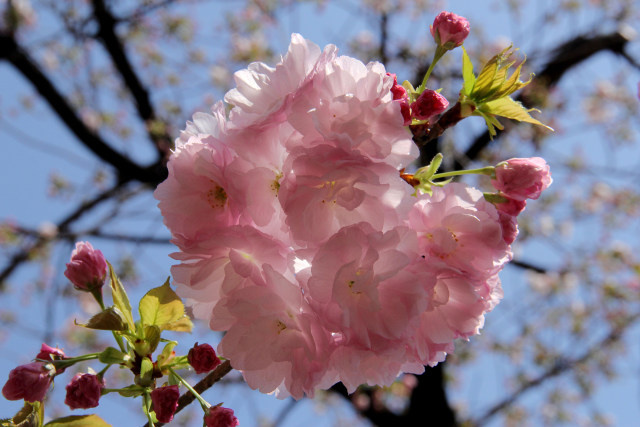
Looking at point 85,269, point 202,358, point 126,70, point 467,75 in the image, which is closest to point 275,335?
point 202,358

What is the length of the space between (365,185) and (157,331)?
39 centimetres

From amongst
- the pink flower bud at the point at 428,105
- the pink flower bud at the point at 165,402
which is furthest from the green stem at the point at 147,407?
the pink flower bud at the point at 428,105

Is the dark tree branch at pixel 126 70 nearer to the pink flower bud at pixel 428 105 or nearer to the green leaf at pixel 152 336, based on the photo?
the green leaf at pixel 152 336

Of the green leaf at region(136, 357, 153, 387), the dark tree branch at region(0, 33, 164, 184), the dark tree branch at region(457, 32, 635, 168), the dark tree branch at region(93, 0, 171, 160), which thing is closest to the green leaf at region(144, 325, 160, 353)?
the green leaf at region(136, 357, 153, 387)

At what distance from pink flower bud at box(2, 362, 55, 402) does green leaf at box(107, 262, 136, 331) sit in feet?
Answer: 0.50

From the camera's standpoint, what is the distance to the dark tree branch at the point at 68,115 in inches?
134

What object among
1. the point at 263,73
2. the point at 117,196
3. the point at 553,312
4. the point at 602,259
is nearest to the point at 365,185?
the point at 263,73

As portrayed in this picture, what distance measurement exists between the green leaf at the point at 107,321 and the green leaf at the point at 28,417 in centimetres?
15

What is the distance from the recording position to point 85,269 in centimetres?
85

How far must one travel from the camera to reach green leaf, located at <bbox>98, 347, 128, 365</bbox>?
0.75 meters

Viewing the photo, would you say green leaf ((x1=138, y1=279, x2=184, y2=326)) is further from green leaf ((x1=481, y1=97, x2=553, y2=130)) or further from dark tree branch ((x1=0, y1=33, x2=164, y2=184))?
dark tree branch ((x1=0, y1=33, x2=164, y2=184))

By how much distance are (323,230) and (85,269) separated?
0.45 meters

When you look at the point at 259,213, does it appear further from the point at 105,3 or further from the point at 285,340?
the point at 105,3

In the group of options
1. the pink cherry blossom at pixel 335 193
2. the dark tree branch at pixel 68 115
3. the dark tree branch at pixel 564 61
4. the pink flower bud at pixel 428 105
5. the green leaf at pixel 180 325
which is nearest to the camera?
the pink cherry blossom at pixel 335 193
